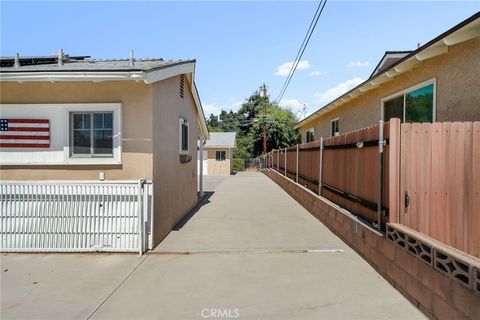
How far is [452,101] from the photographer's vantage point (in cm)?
542

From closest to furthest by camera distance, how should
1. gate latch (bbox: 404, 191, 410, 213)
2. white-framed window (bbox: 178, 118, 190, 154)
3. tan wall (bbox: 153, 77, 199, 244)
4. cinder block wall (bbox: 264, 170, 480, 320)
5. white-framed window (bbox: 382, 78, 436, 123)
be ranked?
cinder block wall (bbox: 264, 170, 480, 320)
gate latch (bbox: 404, 191, 410, 213)
white-framed window (bbox: 382, 78, 436, 123)
tan wall (bbox: 153, 77, 199, 244)
white-framed window (bbox: 178, 118, 190, 154)

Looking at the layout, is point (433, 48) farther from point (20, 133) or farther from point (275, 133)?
point (275, 133)

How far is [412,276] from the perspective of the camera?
12.2ft

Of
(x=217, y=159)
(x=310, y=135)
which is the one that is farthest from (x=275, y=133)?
(x=310, y=135)

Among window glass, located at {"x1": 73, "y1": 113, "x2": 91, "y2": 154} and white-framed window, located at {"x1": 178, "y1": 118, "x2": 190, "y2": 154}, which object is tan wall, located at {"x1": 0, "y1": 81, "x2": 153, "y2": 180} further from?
white-framed window, located at {"x1": 178, "y1": 118, "x2": 190, "y2": 154}

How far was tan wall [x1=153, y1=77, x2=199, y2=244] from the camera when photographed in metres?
6.48

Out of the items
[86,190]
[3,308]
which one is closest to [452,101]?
[86,190]

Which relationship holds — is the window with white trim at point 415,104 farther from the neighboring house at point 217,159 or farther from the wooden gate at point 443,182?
the neighboring house at point 217,159

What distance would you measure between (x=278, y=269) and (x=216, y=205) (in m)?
6.40

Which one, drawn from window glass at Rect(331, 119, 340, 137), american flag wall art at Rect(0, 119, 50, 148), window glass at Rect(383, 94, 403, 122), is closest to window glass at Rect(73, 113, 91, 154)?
american flag wall art at Rect(0, 119, 50, 148)

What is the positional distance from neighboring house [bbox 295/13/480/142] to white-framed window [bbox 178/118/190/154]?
490cm

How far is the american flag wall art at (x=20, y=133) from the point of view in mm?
6297

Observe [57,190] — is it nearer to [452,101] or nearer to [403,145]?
[403,145]

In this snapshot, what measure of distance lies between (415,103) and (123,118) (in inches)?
229
